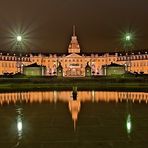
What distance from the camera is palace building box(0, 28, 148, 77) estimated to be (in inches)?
6073

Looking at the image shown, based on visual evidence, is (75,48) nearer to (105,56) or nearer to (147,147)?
(105,56)

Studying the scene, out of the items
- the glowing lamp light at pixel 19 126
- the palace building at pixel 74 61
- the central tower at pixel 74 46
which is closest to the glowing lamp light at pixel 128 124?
the glowing lamp light at pixel 19 126

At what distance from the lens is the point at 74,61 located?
172 metres

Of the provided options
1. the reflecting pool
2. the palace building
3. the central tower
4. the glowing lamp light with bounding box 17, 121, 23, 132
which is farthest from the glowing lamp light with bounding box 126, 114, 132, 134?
the central tower

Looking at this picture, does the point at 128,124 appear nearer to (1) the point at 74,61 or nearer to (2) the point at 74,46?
(1) the point at 74,61

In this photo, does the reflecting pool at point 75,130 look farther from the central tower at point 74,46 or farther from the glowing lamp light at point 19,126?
the central tower at point 74,46

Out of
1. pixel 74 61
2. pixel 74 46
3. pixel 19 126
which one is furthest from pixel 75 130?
pixel 74 46

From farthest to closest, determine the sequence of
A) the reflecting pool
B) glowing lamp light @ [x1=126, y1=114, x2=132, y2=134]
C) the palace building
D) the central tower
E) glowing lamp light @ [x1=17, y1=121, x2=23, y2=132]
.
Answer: the central tower, the palace building, glowing lamp light @ [x1=17, y1=121, x2=23, y2=132], glowing lamp light @ [x1=126, y1=114, x2=132, y2=134], the reflecting pool

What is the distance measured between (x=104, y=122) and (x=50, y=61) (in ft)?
564

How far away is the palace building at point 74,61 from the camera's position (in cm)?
15425

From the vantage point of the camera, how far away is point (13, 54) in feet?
518

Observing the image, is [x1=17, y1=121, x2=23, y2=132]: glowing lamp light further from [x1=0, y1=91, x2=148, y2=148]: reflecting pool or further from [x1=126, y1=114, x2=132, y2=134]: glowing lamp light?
[x1=126, y1=114, x2=132, y2=134]: glowing lamp light

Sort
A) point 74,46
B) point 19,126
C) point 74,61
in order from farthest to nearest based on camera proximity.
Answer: point 74,46, point 74,61, point 19,126

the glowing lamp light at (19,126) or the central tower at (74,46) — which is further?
the central tower at (74,46)
